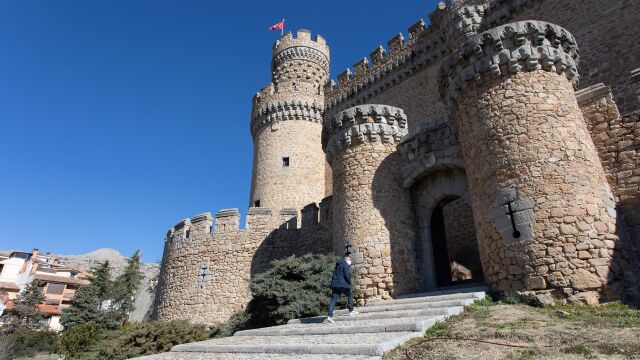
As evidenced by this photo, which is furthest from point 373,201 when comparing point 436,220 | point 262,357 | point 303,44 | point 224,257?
point 303,44

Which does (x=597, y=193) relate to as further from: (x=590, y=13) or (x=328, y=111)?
(x=328, y=111)

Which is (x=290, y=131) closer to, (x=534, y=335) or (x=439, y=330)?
(x=439, y=330)

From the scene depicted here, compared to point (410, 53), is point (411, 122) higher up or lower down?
lower down

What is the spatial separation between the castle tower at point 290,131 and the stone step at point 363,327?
35.2 ft

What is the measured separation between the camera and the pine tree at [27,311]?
26.1 meters

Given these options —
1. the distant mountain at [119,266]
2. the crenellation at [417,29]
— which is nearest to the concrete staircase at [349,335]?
the crenellation at [417,29]

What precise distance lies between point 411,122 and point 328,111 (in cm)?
514

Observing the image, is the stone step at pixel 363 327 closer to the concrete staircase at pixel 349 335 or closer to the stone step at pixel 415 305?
the concrete staircase at pixel 349 335

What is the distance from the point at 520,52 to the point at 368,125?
3876 mm

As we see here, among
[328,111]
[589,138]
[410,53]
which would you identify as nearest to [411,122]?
[410,53]

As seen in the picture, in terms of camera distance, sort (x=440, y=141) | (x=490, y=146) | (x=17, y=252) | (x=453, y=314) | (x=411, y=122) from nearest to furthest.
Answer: (x=453, y=314), (x=490, y=146), (x=440, y=141), (x=411, y=122), (x=17, y=252)

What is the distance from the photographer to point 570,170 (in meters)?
6.54

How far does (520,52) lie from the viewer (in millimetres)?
7320

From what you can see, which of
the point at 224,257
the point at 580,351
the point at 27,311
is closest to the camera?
the point at 580,351
